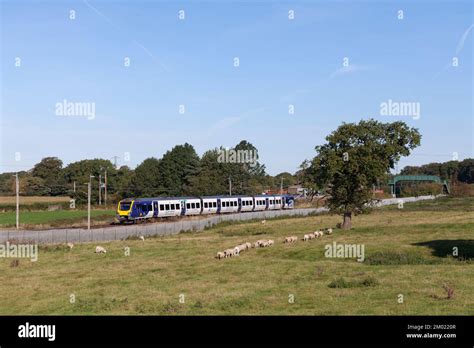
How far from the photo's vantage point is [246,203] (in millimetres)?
103938

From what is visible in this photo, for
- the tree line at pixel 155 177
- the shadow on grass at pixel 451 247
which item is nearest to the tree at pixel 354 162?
the shadow on grass at pixel 451 247

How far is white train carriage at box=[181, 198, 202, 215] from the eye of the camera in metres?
87.1

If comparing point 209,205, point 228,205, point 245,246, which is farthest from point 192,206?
point 245,246

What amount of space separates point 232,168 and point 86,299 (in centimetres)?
14455

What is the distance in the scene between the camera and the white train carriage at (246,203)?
10243 centimetres

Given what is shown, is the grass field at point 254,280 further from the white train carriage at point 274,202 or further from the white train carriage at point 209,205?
the white train carriage at point 274,202

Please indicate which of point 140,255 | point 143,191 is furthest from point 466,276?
point 143,191

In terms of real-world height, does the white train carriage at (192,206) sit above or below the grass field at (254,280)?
above

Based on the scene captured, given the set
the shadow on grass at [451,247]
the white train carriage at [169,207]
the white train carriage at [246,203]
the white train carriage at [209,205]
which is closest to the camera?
the shadow on grass at [451,247]

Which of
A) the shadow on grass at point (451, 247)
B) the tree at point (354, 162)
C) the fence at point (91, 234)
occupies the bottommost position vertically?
the fence at point (91, 234)

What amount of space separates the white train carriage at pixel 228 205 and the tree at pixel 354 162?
141ft

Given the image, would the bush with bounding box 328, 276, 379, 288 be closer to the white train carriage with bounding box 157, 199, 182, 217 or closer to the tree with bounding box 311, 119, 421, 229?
the tree with bounding box 311, 119, 421, 229
